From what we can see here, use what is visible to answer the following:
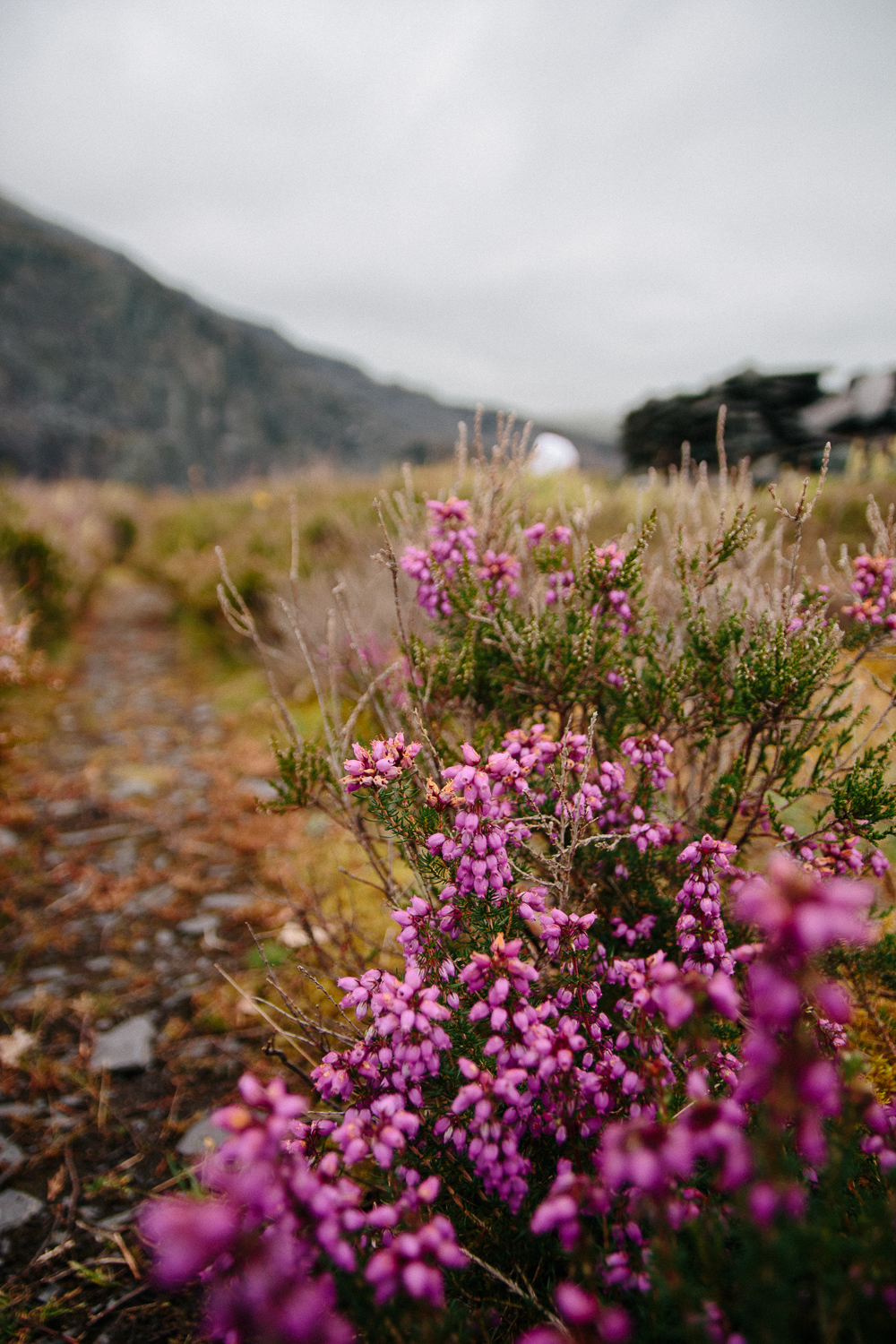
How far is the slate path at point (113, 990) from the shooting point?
1.92 metres

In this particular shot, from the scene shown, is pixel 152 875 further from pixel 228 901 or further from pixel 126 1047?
pixel 126 1047

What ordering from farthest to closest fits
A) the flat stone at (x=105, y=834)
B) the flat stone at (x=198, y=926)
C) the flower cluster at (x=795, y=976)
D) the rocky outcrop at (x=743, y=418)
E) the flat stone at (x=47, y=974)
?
1. the rocky outcrop at (x=743, y=418)
2. the flat stone at (x=105, y=834)
3. the flat stone at (x=198, y=926)
4. the flat stone at (x=47, y=974)
5. the flower cluster at (x=795, y=976)

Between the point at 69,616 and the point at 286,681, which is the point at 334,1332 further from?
the point at 69,616

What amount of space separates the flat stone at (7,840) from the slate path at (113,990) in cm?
3

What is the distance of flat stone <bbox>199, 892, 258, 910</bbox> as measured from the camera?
3664 millimetres

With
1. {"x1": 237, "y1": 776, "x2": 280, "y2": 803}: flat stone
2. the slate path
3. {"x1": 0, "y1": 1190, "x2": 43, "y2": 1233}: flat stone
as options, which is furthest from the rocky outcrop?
{"x1": 0, "y1": 1190, "x2": 43, "y2": 1233}: flat stone

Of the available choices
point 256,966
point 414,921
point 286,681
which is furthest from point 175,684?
point 414,921

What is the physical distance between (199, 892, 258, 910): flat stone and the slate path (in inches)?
0.4

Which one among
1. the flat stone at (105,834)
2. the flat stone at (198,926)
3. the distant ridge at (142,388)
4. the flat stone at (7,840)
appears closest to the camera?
the flat stone at (198,926)

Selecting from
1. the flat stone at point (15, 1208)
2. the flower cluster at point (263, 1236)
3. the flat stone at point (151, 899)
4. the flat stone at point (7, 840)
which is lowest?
the flat stone at point (7, 840)

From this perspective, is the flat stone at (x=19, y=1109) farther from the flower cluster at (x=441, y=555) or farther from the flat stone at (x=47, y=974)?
the flower cluster at (x=441, y=555)

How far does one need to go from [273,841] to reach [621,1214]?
3.50 meters

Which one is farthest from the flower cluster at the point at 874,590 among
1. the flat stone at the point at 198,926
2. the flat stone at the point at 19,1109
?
the flat stone at the point at 19,1109

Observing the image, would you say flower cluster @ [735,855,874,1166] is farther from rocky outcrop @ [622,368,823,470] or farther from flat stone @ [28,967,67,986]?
rocky outcrop @ [622,368,823,470]
